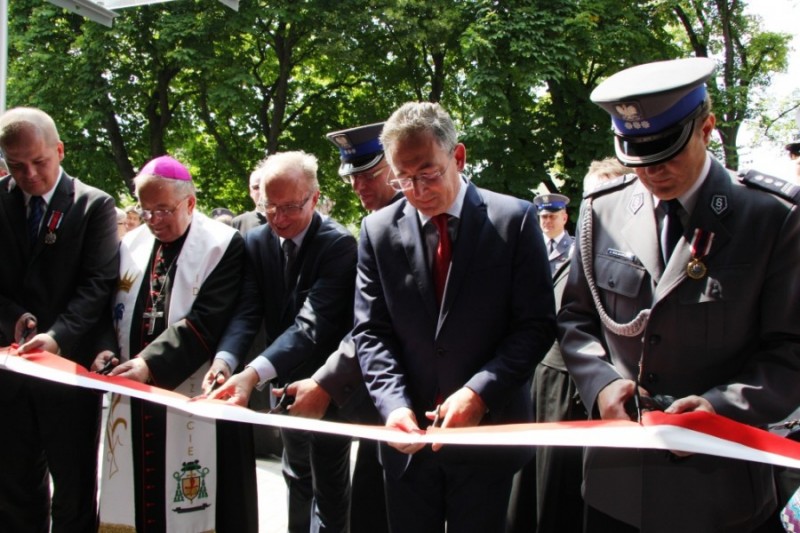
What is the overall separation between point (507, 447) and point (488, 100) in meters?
15.3

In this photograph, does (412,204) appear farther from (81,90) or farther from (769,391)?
(81,90)

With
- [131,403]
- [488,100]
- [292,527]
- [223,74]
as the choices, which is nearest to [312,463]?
[292,527]

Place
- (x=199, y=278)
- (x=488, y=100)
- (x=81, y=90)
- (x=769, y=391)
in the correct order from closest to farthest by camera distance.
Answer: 1. (x=769, y=391)
2. (x=199, y=278)
3. (x=488, y=100)
4. (x=81, y=90)

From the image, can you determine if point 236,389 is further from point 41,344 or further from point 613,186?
point 613,186

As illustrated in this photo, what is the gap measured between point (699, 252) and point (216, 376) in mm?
2072

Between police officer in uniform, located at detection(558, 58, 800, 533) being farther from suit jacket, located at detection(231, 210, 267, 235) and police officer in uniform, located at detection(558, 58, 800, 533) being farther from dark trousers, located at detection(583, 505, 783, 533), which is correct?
suit jacket, located at detection(231, 210, 267, 235)

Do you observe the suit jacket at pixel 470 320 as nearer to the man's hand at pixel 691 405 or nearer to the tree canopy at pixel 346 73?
the man's hand at pixel 691 405

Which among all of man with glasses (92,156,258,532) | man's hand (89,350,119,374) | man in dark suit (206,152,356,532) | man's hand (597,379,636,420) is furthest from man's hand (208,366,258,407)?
man's hand (597,379,636,420)

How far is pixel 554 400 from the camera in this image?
3.71m

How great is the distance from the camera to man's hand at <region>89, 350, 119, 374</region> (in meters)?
3.45

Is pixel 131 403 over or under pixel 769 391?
under

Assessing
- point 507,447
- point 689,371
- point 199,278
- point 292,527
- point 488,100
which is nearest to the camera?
point 689,371

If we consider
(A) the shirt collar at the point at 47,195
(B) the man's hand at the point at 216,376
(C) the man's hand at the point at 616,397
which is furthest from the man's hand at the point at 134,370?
(C) the man's hand at the point at 616,397

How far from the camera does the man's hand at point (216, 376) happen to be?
10.4 feet
